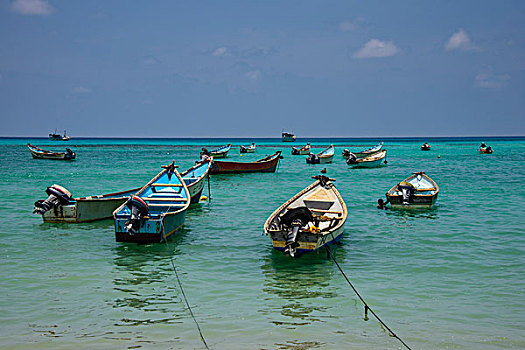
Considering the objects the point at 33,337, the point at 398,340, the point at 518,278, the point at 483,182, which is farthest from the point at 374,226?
the point at 483,182

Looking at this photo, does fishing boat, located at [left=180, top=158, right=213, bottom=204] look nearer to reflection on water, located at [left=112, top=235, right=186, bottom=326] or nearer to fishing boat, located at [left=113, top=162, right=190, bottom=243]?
fishing boat, located at [left=113, top=162, right=190, bottom=243]

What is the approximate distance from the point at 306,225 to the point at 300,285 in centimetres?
328

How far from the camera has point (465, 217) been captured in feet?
77.0

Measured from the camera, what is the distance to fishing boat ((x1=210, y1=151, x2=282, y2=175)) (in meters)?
46.7

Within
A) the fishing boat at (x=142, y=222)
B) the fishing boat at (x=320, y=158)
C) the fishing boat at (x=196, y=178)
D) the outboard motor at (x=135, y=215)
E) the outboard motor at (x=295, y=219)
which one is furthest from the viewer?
the fishing boat at (x=320, y=158)

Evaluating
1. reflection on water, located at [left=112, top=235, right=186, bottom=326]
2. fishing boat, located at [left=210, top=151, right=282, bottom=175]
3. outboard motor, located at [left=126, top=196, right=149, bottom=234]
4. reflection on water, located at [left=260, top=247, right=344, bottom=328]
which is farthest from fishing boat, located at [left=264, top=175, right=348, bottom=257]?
fishing boat, located at [left=210, top=151, right=282, bottom=175]

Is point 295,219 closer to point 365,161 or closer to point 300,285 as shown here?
point 300,285

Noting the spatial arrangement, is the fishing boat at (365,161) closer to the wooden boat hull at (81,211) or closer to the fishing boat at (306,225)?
the fishing boat at (306,225)

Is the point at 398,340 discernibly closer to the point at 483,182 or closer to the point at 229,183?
the point at 229,183

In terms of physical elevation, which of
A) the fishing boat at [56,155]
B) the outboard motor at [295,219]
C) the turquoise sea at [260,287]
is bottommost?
the turquoise sea at [260,287]

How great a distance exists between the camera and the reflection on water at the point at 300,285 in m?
11.0

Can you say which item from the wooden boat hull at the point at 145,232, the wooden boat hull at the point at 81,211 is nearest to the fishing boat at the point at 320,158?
the wooden boat hull at the point at 81,211

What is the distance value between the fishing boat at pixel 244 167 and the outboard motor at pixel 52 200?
24942 millimetres

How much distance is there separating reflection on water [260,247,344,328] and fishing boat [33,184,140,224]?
9.66 m
